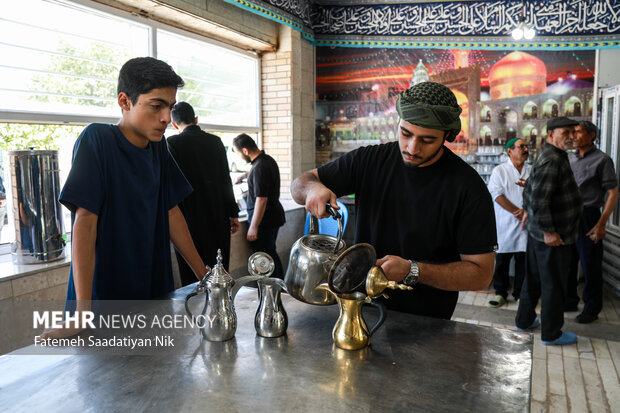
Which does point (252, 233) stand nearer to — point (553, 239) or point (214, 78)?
point (214, 78)

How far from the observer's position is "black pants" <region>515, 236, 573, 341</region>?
3338 mm

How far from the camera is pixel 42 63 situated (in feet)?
10.1

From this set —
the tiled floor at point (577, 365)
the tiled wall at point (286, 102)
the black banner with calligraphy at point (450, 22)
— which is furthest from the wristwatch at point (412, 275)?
the tiled wall at point (286, 102)

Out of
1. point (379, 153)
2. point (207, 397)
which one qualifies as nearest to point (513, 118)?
point (379, 153)

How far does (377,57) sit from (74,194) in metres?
5.15

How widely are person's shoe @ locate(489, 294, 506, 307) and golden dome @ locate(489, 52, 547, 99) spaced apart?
2.49 metres

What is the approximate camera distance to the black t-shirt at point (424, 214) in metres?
1.62

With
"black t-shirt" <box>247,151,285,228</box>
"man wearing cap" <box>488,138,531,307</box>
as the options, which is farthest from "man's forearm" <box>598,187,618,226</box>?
"black t-shirt" <box>247,151,285,228</box>

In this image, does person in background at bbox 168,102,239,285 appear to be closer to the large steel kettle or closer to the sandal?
the large steel kettle

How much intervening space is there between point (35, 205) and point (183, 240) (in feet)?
3.68

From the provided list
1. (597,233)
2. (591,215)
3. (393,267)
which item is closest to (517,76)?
(591,215)

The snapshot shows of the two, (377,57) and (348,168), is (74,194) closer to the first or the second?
(348,168)

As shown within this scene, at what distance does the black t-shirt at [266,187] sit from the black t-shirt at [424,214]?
88.9 inches

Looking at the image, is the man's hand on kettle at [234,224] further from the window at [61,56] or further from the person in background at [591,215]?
the person in background at [591,215]
